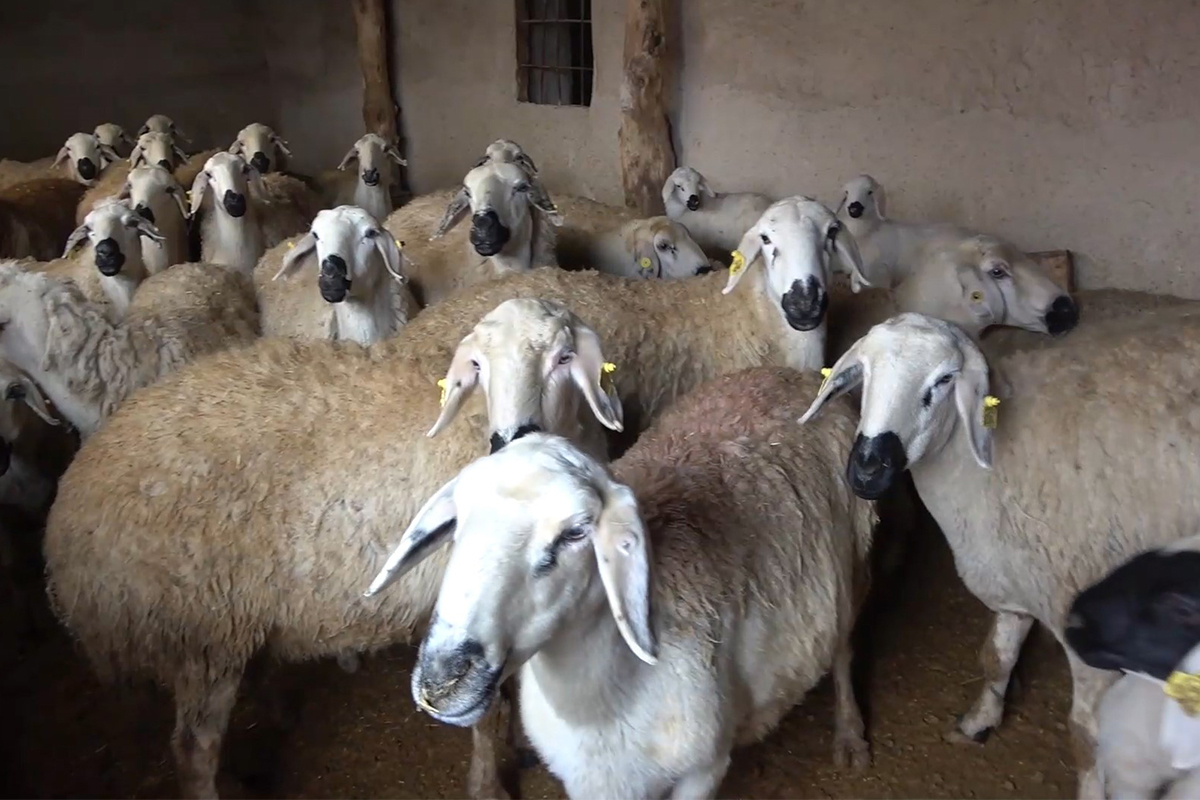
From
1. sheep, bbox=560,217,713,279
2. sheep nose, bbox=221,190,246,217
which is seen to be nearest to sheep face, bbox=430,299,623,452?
sheep, bbox=560,217,713,279

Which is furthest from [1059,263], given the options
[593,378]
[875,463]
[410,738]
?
[410,738]

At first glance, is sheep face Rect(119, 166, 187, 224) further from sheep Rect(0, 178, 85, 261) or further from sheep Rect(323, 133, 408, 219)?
sheep Rect(323, 133, 408, 219)

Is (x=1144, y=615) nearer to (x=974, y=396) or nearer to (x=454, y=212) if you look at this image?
(x=974, y=396)

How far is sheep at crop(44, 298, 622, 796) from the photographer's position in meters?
3.09

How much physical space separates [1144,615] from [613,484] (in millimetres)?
1391

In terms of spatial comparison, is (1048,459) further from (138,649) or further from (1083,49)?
(1083,49)

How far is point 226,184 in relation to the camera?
20.0 ft

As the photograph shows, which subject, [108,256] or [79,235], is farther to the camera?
[79,235]

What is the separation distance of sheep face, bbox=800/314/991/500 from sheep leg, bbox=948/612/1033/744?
82 centimetres

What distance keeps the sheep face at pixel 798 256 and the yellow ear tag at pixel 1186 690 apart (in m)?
2.25

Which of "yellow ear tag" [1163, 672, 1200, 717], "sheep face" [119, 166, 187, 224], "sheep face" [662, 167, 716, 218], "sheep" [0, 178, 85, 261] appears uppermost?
"sheep face" [119, 166, 187, 224]

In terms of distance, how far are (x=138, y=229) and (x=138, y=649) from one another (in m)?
3.12

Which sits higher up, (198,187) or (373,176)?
(198,187)

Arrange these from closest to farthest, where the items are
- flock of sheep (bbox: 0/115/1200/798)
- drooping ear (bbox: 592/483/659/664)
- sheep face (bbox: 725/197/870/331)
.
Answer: drooping ear (bbox: 592/483/659/664) → flock of sheep (bbox: 0/115/1200/798) → sheep face (bbox: 725/197/870/331)
